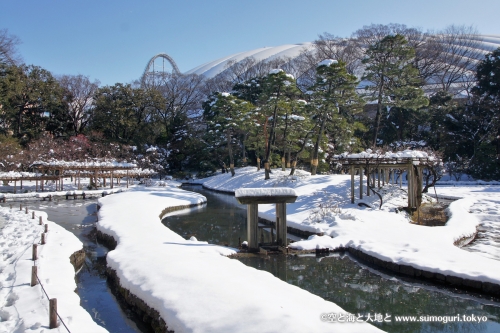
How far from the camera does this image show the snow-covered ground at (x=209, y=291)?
404 cm

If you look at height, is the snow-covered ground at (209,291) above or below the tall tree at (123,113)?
below

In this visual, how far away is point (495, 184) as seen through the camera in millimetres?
22469

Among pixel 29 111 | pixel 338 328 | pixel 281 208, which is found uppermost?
pixel 29 111

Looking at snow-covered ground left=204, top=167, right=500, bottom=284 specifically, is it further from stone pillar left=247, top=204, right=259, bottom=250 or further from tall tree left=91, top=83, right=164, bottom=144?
tall tree left=91, top=83, right=164, bottom=144

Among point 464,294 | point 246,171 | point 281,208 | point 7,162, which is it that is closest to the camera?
point 464,294

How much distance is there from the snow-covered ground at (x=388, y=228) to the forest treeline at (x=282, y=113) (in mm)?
4736

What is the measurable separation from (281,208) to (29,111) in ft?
104

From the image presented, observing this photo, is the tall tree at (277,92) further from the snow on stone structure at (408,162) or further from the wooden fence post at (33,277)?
the wooden fence post at (33,277)

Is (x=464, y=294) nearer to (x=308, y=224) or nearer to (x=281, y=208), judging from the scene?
(x=281, y=208)

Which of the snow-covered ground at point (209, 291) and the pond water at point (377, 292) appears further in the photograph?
the pond water at point (377, 292)

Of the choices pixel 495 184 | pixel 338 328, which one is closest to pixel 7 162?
pixel 338 328

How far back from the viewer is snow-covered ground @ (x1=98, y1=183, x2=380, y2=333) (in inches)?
159

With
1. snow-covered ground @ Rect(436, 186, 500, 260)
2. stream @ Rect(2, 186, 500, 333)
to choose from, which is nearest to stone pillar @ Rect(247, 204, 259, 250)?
stream @ Rect(2, 186, 500, 333)

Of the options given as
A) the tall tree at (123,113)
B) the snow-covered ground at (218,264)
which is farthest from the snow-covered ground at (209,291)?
the tall tree at (123,113)
